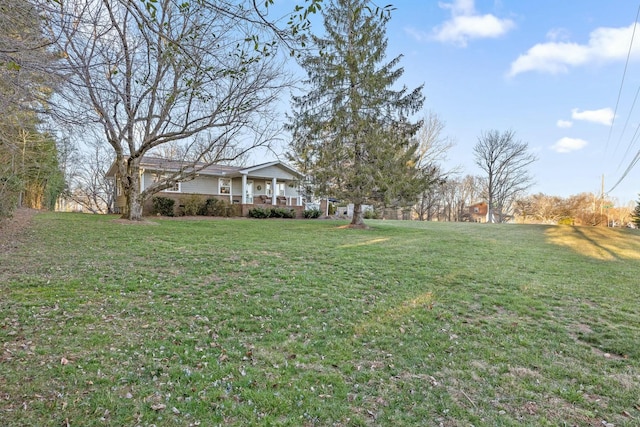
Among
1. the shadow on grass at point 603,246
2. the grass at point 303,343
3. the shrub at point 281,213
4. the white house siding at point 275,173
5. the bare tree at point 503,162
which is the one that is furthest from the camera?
the bare tree at point 503,162

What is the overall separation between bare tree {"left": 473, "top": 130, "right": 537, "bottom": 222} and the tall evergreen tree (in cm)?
2317

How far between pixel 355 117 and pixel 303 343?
12039 mm

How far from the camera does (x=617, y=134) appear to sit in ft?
65.1

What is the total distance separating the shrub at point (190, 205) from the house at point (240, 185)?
0.92 ft

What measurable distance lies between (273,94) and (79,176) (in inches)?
993

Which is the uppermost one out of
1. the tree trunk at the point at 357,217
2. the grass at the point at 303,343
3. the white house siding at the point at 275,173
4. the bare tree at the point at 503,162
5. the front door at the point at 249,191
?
the bare tree at the point at 503,162

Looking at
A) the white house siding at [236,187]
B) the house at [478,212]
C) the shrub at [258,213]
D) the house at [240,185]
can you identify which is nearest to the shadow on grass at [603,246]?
the house at [240,185]

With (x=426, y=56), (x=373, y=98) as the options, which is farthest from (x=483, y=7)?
(x=373, y=98)

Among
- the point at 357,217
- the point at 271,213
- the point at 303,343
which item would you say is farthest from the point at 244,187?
the point at 303,343

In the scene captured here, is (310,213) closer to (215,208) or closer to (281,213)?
(281,213)

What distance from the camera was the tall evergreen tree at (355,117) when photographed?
45.9ft

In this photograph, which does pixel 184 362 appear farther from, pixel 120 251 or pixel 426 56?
pixel 426 56

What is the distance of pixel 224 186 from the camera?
70.4ft

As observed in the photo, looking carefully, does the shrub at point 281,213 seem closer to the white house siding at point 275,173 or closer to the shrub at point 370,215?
the white house siding at point 275,173
